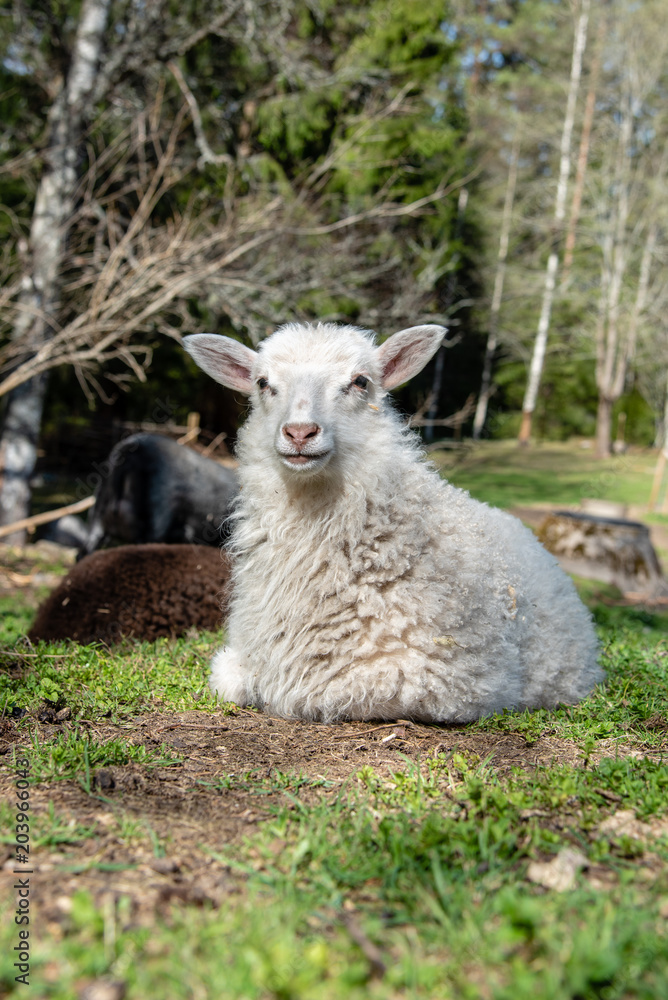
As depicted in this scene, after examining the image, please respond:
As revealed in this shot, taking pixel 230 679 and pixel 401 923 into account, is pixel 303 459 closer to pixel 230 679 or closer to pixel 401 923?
pixel 230 679

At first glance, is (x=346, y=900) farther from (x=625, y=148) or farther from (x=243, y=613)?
(x=625, y=148)

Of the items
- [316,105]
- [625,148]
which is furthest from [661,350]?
[316,105]

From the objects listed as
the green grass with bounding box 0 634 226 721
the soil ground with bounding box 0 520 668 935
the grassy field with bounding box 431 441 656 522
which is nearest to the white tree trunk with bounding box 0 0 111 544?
the green grass with bounding box 0 634 226 721

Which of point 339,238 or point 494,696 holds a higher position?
point 339,238

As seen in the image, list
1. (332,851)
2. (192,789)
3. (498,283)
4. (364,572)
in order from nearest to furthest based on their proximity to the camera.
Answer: (332,851)
(192,789)
(364,572)
(498,283)

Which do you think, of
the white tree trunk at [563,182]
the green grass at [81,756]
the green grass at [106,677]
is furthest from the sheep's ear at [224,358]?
the white tree trunk at [563,182]

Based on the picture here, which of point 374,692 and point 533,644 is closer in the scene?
point 374,692

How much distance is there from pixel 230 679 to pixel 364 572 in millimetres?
853

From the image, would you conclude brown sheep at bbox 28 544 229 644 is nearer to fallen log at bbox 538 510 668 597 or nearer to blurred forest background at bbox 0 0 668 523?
blurred forest background at bbox 0 0 668 523

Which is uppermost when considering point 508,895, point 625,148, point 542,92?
point 542,92

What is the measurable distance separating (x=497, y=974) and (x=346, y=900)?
0.45m

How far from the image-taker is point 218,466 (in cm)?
878

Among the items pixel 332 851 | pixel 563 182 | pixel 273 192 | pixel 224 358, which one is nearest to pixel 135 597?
pixel 224 358

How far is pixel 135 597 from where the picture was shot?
524 cm
